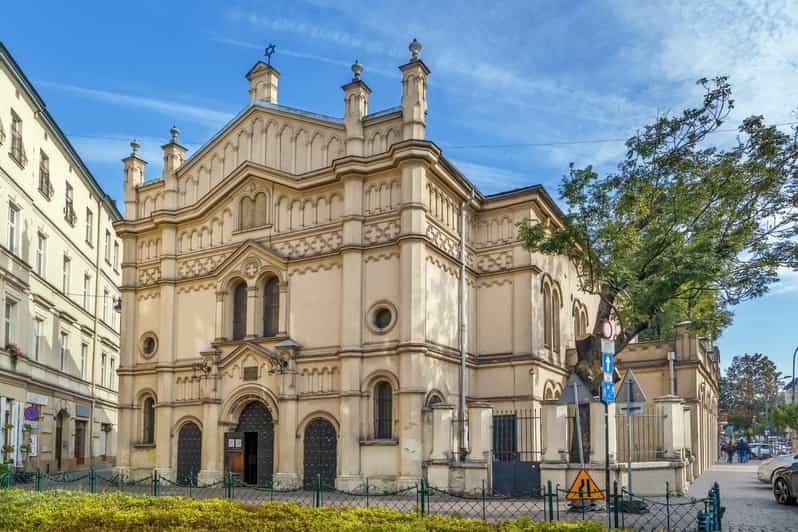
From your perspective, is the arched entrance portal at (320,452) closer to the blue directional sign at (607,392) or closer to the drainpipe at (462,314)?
the drainpipe at (462,314)

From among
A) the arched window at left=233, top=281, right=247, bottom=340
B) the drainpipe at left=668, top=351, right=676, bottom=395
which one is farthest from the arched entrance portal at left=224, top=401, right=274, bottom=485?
the drainpipe at left=668, top=351, right=676, bottom=395

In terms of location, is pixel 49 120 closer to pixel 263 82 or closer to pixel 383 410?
pixel 263 82

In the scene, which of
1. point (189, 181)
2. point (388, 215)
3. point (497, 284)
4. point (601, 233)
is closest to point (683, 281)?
point (601, 233)

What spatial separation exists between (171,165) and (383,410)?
1369cm

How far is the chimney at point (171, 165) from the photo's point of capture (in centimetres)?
3055

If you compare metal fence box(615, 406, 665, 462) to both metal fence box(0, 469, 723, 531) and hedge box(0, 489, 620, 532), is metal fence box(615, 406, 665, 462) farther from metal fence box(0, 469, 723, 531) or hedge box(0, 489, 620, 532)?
hedge box(0, 489, 620, 532)

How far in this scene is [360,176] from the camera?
2564cm

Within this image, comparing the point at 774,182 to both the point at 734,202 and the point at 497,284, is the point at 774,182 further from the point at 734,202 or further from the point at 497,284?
the point at 497,284

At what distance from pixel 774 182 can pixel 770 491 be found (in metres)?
10.1

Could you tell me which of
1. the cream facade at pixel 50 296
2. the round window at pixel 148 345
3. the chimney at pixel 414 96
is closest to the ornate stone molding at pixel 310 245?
the chimney at pixel 414 96

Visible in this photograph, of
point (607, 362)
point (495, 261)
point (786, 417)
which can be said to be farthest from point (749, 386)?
point (607, 362)

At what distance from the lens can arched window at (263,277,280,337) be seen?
27328 millimetres

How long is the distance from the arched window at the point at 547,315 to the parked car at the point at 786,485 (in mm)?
9888

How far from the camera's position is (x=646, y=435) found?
2372cm
